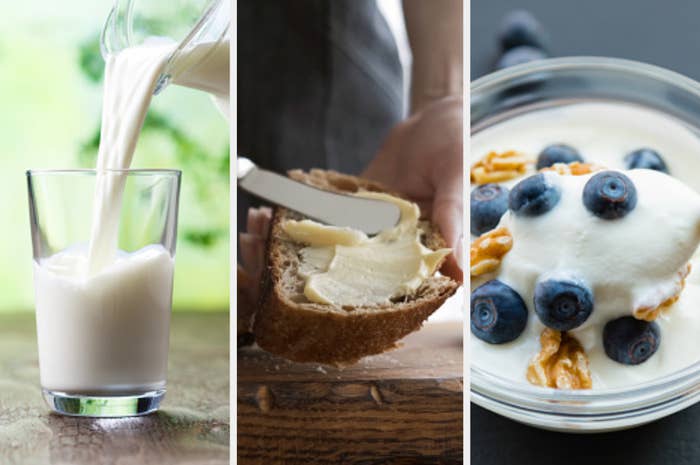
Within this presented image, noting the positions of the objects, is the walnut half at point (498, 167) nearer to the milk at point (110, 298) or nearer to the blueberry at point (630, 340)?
the blueberry at point (630, 340)

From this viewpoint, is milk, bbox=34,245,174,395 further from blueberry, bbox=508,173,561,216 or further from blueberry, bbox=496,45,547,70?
blueberry, bbox=496,45,547,70

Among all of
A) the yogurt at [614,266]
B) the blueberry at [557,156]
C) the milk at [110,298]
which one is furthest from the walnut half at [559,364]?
the milk at [110,298]

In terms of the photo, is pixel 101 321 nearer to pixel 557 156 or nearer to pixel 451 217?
pixel 451 217

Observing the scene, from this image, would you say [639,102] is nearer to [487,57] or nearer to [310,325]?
[487,57]

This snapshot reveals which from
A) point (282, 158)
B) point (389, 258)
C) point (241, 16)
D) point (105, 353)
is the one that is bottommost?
point (105, 353)

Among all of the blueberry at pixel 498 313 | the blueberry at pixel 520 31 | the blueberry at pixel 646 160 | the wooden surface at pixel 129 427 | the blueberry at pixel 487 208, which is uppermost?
the blueberry at pixel 520 31

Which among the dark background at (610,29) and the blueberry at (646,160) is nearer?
the blueberry at (646,160)

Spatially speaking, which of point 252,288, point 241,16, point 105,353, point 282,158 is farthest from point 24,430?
point 241,16
